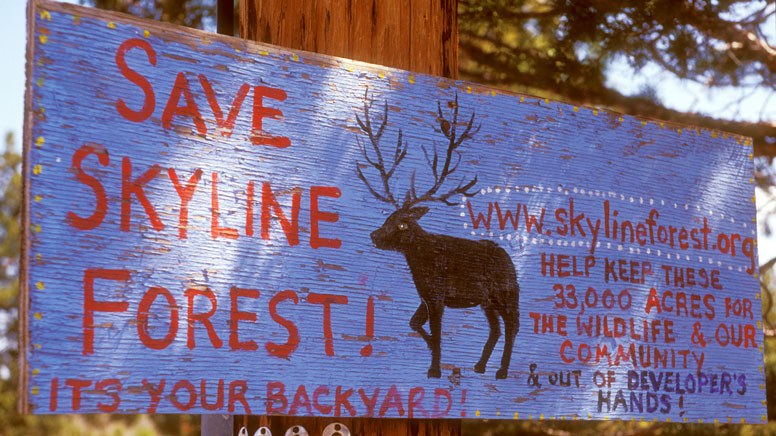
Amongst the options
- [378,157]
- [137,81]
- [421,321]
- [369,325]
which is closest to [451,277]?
[421,321]

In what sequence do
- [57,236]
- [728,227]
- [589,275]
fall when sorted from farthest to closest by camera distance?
1. [728,227]
2. [589,275]
3. [57,236]

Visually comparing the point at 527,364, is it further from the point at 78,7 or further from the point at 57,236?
the point at 78,7

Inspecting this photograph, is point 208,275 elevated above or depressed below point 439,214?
below

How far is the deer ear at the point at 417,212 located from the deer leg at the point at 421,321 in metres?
0.26

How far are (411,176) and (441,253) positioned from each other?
26cm

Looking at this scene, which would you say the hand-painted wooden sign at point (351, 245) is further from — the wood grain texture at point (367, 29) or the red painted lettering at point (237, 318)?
the wood grain texture at point (367, 29)

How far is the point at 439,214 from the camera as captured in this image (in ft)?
9.22

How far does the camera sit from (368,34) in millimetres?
2949

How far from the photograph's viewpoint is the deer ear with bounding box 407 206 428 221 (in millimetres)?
2750

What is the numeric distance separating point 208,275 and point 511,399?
1.04 metres

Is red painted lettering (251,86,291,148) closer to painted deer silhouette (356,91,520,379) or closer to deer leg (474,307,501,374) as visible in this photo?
painted deer silhouette (356,91,520,379)

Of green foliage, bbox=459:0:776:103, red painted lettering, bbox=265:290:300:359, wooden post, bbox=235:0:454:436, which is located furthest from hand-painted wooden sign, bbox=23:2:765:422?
green foliage, bbox=459:0:776:103

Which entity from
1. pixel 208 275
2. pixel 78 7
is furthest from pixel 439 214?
pixel 78 7

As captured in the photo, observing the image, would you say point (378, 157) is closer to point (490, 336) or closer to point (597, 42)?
point (490, 336)
